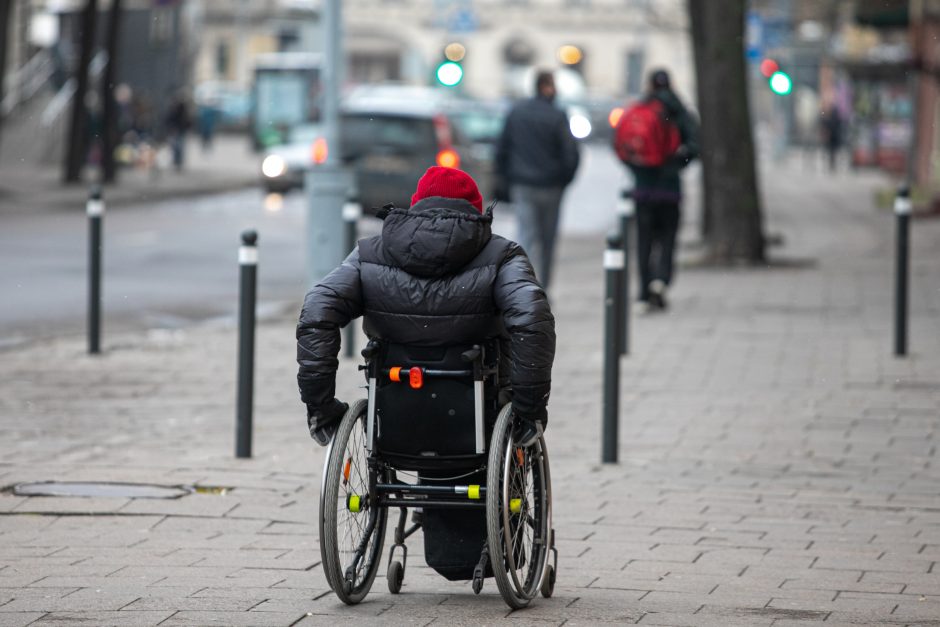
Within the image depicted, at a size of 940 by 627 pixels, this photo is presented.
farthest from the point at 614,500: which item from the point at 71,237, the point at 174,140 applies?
the point at 174,140

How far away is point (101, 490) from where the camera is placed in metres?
7.55

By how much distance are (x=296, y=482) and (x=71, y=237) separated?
15.5m

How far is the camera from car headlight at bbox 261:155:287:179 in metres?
31.2

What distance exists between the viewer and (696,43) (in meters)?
21.5

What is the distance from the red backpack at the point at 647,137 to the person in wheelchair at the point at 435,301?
29.0 feet

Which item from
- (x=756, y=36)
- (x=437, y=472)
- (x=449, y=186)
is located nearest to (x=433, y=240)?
(x=449, y=186)

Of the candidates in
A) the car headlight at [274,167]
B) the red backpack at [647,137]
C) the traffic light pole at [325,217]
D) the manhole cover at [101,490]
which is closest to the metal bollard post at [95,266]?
the traffic light pole at [325,217]

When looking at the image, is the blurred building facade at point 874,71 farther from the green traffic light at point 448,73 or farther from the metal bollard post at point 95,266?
the metal bollard post at point 95,266

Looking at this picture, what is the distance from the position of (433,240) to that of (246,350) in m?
3.24

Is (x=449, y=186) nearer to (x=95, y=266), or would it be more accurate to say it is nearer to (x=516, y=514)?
(x=516, y=514)

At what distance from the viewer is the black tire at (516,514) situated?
5.36 metres

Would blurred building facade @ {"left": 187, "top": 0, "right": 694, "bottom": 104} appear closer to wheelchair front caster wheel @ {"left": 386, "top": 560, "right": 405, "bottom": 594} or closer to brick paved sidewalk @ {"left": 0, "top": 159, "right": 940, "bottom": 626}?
brick paved sidewalk @ {"left": 0, "top": 159, "right": 940, "bottom": 626}

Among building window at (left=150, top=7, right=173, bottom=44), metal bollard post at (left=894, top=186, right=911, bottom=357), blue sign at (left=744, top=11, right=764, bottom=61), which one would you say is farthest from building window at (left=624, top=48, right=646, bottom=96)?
metal bollard post at (left=894, top=186, right=911, bottom=357)

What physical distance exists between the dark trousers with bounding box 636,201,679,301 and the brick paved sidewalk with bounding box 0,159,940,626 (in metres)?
0.35
